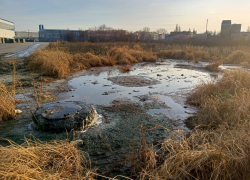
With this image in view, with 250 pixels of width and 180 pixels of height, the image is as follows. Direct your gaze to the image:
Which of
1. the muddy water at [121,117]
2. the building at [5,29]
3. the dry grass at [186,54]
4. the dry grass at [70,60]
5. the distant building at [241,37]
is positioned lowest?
the muddy water at [121,117]

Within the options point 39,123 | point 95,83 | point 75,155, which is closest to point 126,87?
point 95,83

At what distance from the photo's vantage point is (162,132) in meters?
3.84

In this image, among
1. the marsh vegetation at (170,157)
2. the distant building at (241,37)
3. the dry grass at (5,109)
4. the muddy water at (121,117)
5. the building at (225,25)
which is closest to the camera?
the marsh vegetation at (170,157)

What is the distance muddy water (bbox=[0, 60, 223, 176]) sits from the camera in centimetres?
316

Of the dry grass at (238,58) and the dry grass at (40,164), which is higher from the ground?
the dry grass at (238,58)

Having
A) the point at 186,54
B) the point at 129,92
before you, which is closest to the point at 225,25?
the point at 186,54

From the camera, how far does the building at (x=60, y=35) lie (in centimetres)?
4478

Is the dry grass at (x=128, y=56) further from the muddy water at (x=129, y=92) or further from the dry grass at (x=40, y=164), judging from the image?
the dry grass at (x=40, y=164)

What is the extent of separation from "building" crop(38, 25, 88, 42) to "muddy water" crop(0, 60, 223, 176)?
39.3 metres

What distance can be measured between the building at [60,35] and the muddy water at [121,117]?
129 ft

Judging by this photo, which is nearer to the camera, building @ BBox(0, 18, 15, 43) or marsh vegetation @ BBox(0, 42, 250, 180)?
marsh vegetation @ BBox(0, 42, 250, 180)

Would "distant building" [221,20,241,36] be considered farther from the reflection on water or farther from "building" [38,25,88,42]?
the reflection on water

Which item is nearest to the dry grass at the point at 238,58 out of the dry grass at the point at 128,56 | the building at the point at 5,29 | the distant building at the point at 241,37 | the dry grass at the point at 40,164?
the dry grass at the point at 128,56

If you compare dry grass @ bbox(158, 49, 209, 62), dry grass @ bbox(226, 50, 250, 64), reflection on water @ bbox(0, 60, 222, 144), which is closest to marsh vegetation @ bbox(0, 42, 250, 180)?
reflection on water @ bbox(0, 60, 222, 144)
